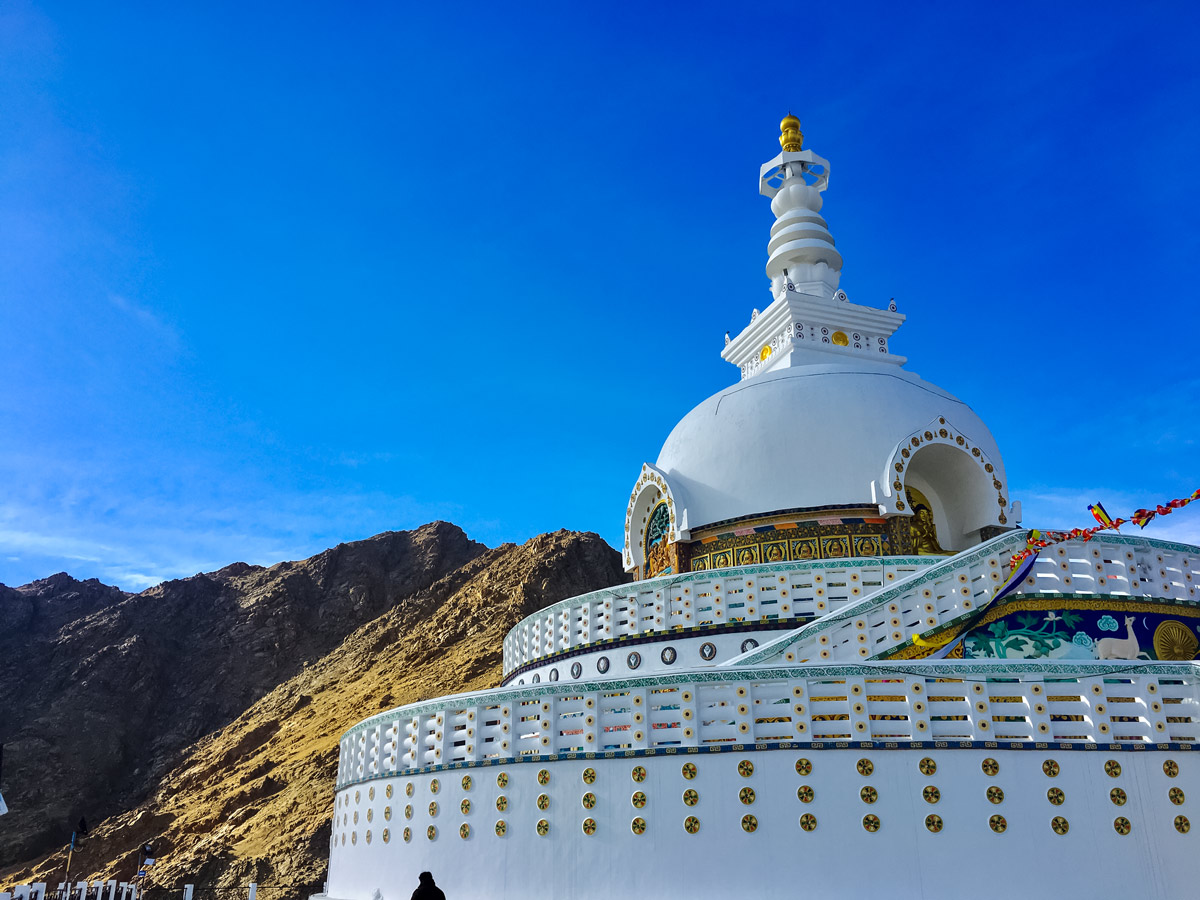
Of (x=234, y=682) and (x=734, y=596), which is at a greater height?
(x=234, y=682)

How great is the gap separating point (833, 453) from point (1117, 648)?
5.61 m

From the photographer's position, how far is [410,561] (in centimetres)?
4912

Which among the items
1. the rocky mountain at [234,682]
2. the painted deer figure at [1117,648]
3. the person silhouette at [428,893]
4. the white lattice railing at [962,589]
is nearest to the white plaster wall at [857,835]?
the person silhouette at [428,893]

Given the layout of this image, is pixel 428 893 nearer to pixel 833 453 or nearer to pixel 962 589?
pixel 962 589

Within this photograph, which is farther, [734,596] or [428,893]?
[734,596]

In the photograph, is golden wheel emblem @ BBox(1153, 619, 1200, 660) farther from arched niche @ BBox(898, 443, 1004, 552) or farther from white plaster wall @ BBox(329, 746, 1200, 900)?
arched niche @ BBox(898, 443, 1004, 552)

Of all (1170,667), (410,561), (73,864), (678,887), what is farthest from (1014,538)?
(410,561)

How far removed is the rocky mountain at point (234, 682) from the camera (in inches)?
1127

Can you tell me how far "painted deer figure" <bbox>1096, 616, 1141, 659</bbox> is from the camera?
9891mm

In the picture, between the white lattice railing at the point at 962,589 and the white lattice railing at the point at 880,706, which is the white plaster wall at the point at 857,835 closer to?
the white lattice railing at the point at 880,706

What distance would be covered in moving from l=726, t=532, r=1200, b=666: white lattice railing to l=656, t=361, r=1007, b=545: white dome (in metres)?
3.71

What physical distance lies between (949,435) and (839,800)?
849 centimetres

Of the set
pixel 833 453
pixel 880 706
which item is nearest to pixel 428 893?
pixel 880 706

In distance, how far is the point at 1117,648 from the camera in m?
9.92
